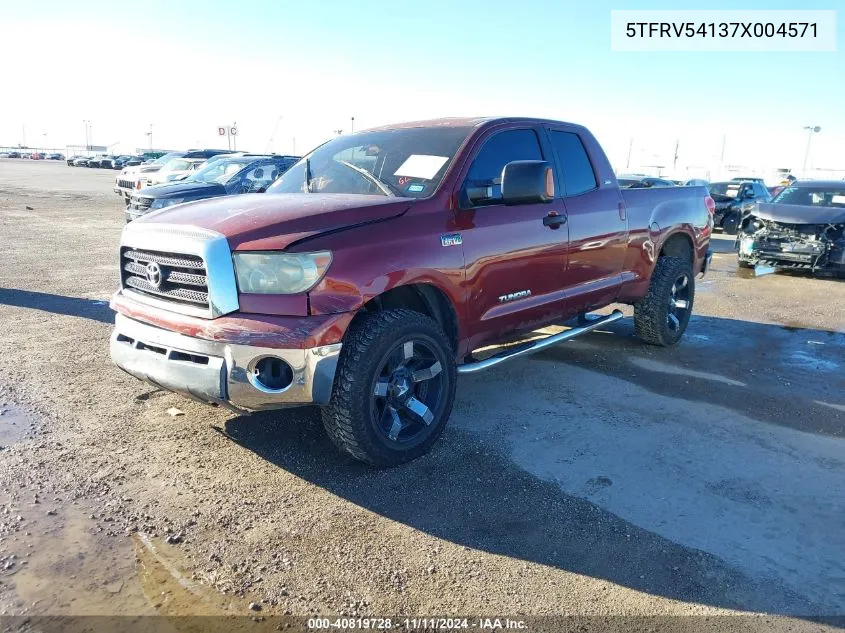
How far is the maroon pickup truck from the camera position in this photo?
334 centimetres

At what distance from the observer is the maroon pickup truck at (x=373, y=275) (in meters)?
3.34

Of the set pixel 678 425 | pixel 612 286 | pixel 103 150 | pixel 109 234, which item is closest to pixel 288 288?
pixel 678 425

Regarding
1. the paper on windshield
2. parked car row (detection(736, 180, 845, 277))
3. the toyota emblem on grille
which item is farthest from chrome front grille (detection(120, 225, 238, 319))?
parked car row (detection(736, 180, 845, 277))

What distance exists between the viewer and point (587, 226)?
16.8ft

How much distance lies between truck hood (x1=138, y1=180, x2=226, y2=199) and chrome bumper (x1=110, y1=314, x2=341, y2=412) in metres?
8.71

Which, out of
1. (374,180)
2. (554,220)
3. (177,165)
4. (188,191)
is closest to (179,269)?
(374,180)

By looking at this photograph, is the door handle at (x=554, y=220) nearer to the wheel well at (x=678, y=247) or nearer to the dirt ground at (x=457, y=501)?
the dirt ground at (x=457, y=501)

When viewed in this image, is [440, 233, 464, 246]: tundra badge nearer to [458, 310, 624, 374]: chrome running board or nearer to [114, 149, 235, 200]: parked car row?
[458, 310, 624, 374]: chrome running board

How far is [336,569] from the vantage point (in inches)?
112

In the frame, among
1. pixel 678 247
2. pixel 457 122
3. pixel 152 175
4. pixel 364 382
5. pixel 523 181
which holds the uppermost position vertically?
pixel 457 122

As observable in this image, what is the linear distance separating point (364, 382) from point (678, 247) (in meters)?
4.48

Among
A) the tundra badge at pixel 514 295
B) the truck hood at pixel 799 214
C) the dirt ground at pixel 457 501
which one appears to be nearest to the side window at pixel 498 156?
the tundra badge at pixel 514 295

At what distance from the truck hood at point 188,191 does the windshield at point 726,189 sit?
13570 mm

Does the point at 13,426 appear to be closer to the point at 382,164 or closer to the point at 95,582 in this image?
the point at 95,582
